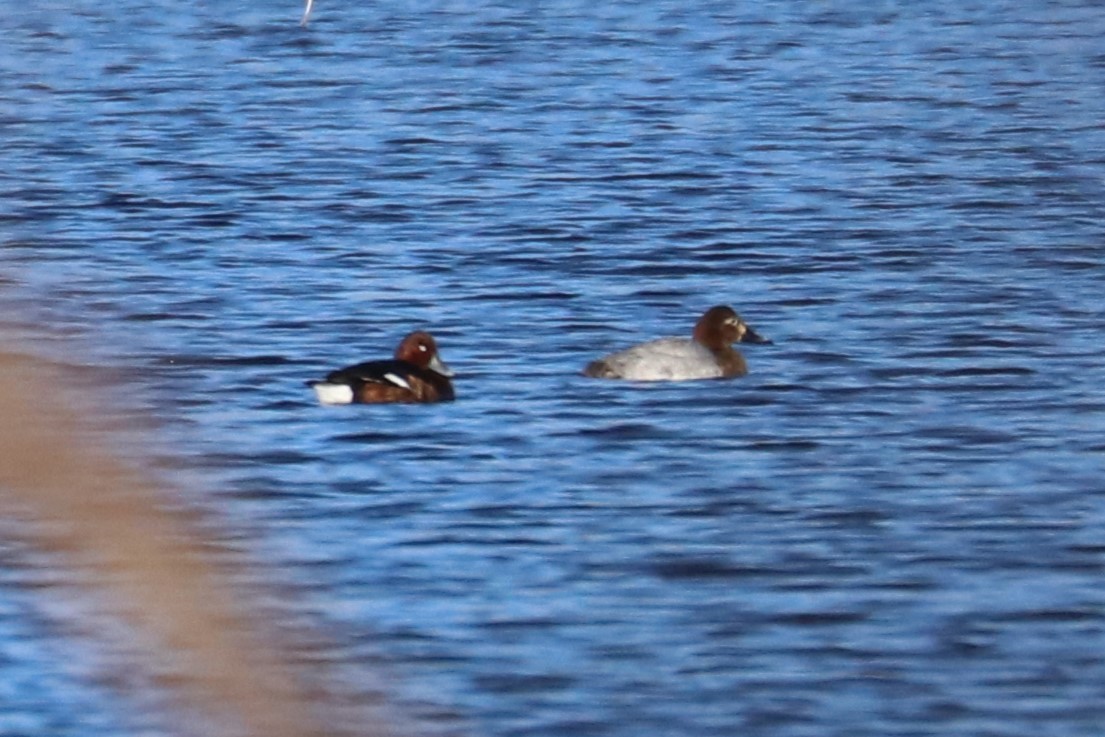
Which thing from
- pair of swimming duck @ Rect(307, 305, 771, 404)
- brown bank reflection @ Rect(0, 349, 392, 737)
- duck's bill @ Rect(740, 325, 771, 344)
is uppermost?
brown bank reflection @ Rect(0, 349, 392, 737)

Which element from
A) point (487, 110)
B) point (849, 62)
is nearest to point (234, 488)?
point (487, 110)

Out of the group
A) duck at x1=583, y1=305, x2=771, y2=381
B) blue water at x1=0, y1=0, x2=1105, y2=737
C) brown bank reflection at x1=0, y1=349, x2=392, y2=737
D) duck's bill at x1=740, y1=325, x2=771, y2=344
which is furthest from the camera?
duck's bill at x1=740, y1=325, x2=771, y2=344

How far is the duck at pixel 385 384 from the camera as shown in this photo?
31.8 ft

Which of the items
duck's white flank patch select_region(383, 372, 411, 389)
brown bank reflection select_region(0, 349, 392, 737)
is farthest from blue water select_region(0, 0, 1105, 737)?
duck's white flank patch select_region(383, 372, 411, 389)

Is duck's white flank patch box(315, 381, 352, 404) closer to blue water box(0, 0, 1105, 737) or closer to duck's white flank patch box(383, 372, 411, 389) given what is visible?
blue water box(0, 0, 1105, 737)

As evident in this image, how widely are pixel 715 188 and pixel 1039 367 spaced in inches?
248

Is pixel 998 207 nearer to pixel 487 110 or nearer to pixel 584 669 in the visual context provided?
pixel 487 110

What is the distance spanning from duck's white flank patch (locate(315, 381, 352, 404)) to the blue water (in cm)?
7

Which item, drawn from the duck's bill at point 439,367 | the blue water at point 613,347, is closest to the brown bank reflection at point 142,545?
the blue water at point 613,347

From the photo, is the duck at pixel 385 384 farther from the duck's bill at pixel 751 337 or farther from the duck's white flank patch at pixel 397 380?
the duck's bill at pixel 751 337

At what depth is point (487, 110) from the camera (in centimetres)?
2136

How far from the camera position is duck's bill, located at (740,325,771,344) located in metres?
10.9

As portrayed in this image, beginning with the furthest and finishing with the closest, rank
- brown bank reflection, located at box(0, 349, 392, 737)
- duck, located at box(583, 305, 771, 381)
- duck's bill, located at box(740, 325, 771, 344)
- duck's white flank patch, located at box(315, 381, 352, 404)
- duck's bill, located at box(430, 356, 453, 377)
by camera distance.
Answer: duck's bill, located at box(740, 325, 771, 344) < duck, located at box(583, 305, 771, 381) < duck's bill, located at box(430, 356, 453, 377) < duck's white flank patch, located at box(315, 381, 352, 404) < brown bank reflection, located at box(0, 349, 392, 737)

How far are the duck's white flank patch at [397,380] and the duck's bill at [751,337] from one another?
6.00 ft
